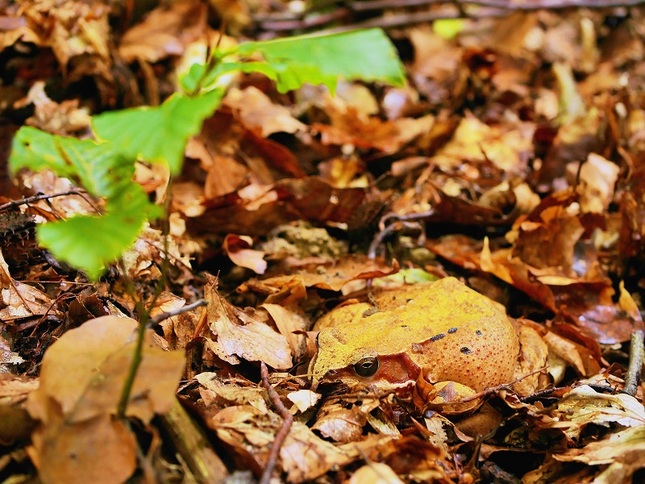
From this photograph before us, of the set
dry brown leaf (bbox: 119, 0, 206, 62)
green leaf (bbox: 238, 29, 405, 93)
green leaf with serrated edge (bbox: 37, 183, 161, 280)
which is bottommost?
dry brown leaf (bbox: 119, 0, 206, 62)

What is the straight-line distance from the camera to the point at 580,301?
10.2 ft

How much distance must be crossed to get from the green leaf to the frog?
1246 mm

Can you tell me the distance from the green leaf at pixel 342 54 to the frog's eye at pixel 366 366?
1.30 m

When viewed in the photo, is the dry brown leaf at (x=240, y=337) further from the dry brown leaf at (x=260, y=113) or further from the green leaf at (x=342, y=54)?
the dry brown leaf at (x=260, y=113)

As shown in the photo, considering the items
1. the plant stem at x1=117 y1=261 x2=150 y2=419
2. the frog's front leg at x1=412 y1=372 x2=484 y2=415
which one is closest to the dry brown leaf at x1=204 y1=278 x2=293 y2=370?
the frog's front leg at x1=412 y1=372 x2=484 y2=415

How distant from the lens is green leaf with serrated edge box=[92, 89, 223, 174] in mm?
1194

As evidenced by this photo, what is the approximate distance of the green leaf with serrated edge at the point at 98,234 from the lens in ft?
4.16

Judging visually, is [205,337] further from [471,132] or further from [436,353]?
A: [471,132]

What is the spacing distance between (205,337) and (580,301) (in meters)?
1.97

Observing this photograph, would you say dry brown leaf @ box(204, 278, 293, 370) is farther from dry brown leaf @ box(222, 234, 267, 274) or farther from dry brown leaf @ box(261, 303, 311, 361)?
dry brown leaf @ box(222, 234, 267, 274)

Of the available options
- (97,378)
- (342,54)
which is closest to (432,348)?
(97,378)

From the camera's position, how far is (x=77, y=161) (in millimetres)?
1485

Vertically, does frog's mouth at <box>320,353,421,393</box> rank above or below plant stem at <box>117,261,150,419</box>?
below

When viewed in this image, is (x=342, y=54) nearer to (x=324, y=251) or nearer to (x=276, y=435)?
(x=276, y=435)
